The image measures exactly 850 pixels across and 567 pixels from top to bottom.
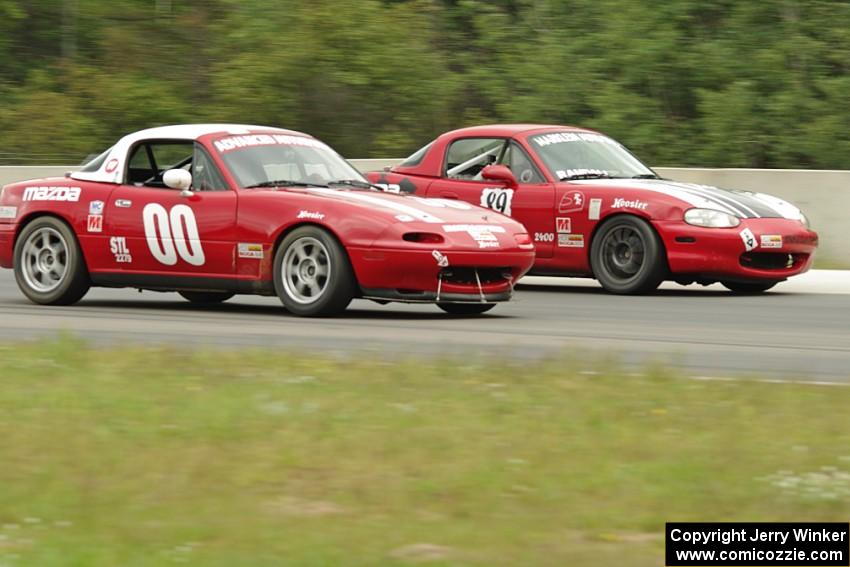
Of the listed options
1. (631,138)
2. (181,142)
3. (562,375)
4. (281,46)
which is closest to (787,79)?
(631,138)

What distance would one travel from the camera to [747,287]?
15.2m

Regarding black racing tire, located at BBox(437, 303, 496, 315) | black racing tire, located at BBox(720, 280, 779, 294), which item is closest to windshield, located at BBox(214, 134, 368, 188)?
black racing tire, located at BBox(437, 303, 496, 315)

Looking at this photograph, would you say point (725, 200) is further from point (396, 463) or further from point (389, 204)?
point (396, 463)

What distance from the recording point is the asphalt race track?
31.1ft

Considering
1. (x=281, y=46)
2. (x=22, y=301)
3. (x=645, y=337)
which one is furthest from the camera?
(x=281, y=46)

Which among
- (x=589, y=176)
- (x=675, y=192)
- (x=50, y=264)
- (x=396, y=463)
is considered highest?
(x=589, y=176)

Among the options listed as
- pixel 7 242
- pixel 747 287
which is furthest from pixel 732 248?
pixel 7 242

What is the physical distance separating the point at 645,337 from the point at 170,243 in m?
3.67

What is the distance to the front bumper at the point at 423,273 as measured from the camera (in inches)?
439

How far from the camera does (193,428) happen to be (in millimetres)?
6668

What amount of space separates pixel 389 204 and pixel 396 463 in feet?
18.6

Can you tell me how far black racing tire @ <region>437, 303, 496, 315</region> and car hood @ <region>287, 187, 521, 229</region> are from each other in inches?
27.6

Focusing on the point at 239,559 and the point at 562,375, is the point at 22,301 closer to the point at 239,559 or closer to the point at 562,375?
the point at 562,375

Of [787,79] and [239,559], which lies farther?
[787,79]
